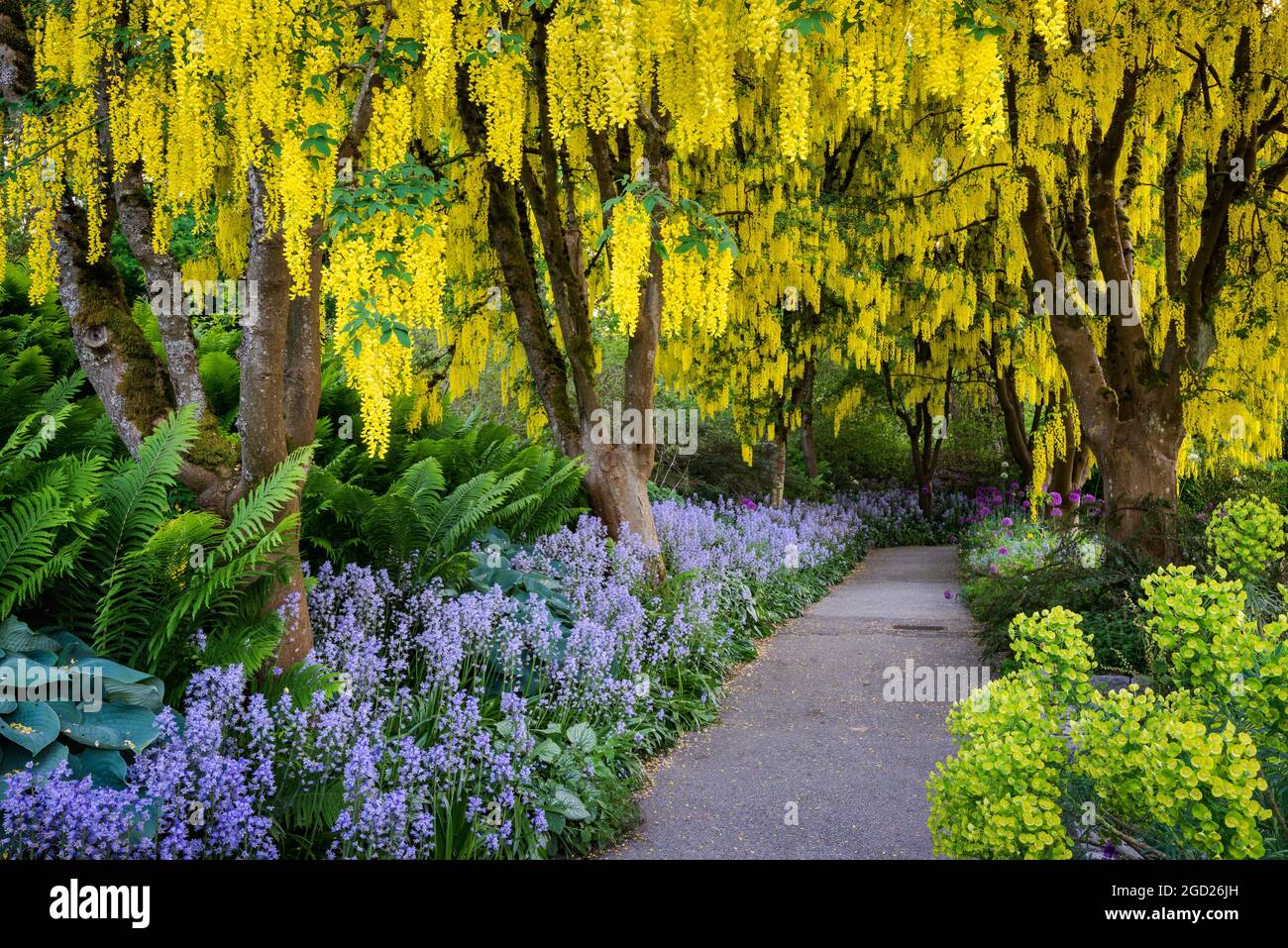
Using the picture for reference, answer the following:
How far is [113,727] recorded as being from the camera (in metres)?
2.82

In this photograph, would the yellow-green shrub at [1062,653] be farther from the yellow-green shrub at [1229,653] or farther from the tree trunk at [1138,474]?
the tree trunk at [1138,474]

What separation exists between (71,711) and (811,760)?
11.6ft

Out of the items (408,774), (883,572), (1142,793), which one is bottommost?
(883,572)

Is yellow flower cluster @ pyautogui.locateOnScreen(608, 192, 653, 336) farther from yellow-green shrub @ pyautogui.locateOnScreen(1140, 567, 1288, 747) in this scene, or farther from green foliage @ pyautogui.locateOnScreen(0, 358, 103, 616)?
yellow-green shrub @ pyautogui.locateOnScreen(1140, 567, 1288, 747)

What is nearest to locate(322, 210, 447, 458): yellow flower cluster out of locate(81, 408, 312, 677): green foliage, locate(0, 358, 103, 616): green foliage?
locate(81, 408, 312, 677): green foliage

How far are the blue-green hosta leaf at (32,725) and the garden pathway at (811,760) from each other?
2143mm

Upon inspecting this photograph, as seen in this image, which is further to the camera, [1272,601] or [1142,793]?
[1272,601]

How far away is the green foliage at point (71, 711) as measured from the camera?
104 inches

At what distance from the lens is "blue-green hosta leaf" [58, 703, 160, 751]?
8.95ft

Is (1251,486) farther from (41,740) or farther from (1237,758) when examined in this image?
(41,740)

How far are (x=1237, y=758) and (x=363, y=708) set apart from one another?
8.67 feet

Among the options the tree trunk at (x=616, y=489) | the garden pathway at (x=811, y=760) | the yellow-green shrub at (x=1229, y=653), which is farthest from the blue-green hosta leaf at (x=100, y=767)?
the tree trunk at (x=616, y=489)

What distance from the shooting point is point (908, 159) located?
906 cm
